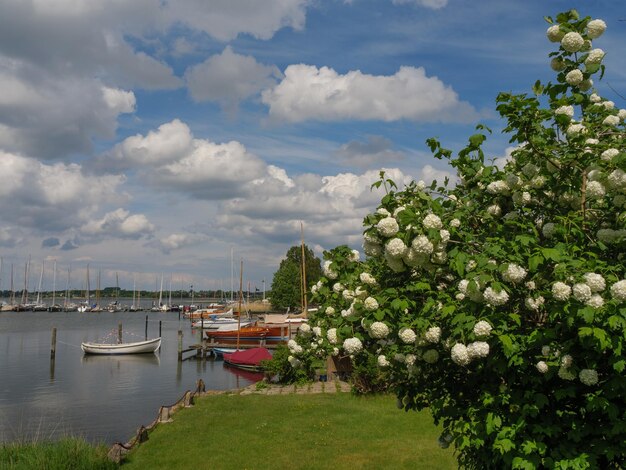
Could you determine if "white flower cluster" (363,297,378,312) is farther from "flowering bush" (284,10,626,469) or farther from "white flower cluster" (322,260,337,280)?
"white flower cluster" (322,260,337,280)

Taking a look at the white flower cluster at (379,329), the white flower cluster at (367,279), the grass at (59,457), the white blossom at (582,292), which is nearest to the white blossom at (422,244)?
the white flower cluster at (379,329)

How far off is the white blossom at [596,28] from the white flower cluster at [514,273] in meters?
2.77

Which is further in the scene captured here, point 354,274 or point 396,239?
point 354,274

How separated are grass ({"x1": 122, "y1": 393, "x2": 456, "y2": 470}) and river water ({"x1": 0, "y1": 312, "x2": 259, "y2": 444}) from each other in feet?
18.3

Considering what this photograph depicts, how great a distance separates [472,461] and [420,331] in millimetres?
2430

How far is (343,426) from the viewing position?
16000 millimetres

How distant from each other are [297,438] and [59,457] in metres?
5.75

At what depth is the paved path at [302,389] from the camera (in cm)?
2178

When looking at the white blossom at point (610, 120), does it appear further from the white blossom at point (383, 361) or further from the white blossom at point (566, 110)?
the white blossom at point (383, 361)

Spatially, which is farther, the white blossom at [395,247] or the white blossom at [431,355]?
the white blossom at [431,355]

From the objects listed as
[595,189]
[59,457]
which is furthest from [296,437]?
[595,189]

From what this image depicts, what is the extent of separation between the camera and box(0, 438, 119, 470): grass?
12375 mm

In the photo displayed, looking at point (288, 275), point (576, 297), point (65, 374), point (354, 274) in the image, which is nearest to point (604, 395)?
point (576, 297)

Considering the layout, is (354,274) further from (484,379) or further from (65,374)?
(65,374)
